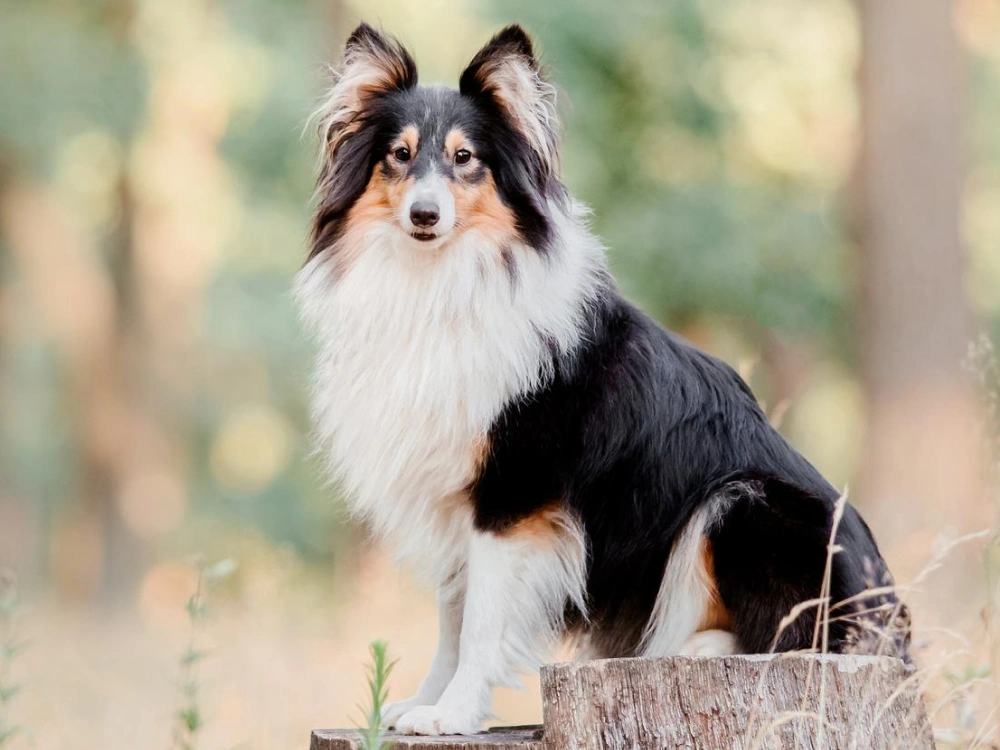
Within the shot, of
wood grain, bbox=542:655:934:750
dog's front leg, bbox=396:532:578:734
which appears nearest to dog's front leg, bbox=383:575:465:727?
dog's front leg, bbox=396:532:578:734

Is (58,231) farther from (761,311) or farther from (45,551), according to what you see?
(45,551)

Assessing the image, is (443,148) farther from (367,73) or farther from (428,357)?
(428,357)

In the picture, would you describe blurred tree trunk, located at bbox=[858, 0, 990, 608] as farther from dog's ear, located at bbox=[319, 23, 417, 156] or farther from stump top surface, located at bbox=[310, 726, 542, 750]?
stump top surface, located at bbox=[310, 726, 542, 750]

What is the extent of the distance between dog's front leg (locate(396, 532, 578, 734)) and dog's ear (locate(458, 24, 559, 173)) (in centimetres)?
141

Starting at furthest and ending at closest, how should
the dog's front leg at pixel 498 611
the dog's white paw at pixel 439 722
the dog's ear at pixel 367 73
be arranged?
the dog's ear at pixel 367 73 < the dog's front leg at pixel 498 611 < the dog's white paw at pixel 439 722

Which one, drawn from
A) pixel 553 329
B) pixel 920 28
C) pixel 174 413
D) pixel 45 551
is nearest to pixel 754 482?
pixel 553 329

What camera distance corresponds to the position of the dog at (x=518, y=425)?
4223 mm

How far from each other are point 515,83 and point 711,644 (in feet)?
6.70

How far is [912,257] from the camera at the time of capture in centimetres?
1004

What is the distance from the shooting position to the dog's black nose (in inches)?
174

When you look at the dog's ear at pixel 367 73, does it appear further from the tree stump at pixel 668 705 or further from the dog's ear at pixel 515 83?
the tree stump at pixel 668 705

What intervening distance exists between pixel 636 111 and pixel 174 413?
7429 mm

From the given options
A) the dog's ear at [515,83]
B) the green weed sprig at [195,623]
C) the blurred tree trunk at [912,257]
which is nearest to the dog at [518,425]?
the dog's ear at [515,83]

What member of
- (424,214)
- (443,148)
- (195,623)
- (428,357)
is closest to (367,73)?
(443,148)
